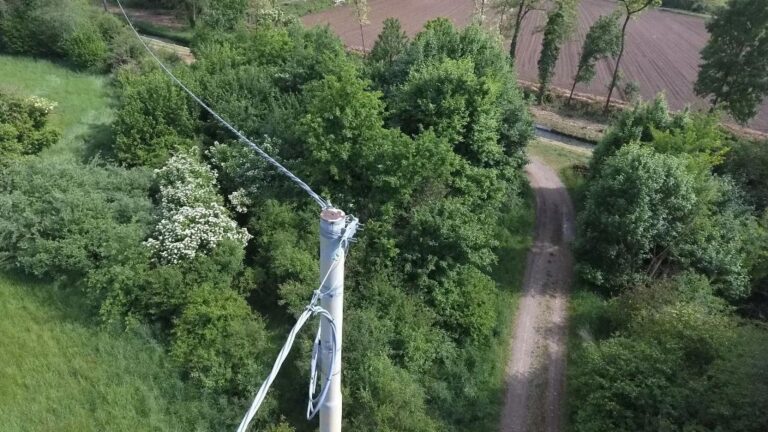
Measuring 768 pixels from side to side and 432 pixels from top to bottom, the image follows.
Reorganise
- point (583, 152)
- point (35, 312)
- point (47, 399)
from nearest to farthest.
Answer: point (47, 399), point (35, 312), point (583, 152)

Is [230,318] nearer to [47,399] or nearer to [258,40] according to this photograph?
[47,399]

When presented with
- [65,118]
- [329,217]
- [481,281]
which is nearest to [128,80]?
[65,118]

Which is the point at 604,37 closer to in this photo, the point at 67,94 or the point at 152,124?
the point at 152,124

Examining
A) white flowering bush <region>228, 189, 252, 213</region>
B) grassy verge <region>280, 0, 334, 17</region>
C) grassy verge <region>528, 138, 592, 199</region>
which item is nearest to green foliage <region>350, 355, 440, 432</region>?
white flowering bush <region>228, 189, 252, 213</region>

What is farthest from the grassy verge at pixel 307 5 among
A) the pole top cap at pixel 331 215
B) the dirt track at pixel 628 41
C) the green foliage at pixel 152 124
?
the pole top cap at pixel 331 215

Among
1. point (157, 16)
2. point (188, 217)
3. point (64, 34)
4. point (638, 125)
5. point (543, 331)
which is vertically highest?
point (638, 125)

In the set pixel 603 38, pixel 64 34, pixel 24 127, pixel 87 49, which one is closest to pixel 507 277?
pixel 603 38

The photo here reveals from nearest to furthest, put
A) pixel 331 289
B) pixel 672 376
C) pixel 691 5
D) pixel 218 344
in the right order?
pixel 331 289, pixel 672 376, pixel 218 344, pixel 691 5
